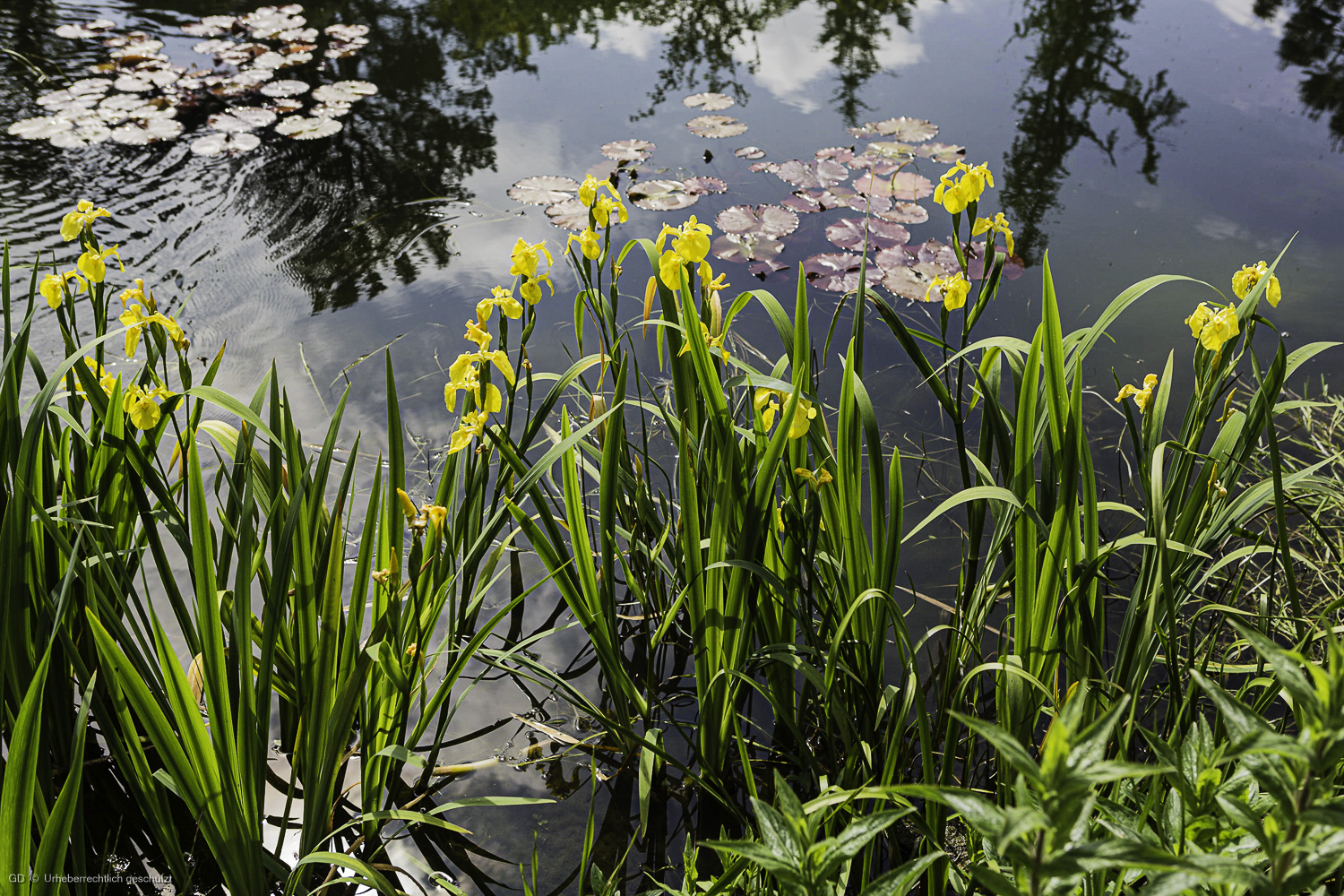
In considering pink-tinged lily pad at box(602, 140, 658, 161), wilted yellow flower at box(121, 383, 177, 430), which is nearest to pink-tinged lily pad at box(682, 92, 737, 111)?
pink-tinged lily pad at box(602, 140, 658, 161)

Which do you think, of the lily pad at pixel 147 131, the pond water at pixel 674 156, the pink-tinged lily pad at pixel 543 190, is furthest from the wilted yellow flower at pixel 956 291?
the lily pad at pixel 147 131

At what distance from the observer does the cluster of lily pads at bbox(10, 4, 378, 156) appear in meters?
3.66

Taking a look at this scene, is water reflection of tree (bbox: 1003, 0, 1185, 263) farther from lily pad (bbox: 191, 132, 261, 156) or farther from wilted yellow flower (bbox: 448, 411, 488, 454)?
lily pad (bbox: 191, 132, 261, 156)

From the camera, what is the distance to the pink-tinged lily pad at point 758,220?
3.10m

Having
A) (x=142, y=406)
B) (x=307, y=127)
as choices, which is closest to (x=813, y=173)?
(x=307, y=127)

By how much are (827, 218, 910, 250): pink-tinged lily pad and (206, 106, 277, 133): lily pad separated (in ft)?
8.96

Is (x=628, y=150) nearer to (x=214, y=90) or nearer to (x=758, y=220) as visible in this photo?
(x=758, y=220)

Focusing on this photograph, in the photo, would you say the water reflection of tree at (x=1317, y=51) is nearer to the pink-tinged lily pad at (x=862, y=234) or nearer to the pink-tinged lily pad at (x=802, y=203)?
the pink-tinged lily pad at (x=862, y=234)

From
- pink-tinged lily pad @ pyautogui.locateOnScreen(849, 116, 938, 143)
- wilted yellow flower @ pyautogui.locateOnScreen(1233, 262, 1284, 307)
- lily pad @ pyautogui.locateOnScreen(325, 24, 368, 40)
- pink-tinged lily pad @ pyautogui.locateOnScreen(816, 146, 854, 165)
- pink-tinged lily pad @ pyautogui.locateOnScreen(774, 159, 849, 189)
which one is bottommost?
pink-tinged lily pad @ pyautogui.locateOnScreen(774, 159, 849, 189)

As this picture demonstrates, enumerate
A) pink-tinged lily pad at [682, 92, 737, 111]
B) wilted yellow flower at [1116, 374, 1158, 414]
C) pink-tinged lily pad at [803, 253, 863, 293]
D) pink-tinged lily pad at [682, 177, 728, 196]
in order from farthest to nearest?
pink-tinged lily pad at [682, 92, 737, 111]
pink-tinged lily pad at [682, 177, 728, 196]
pink-tinged lily pad at [803, 253, 863, 293]
wilted yellow flower at [1116, 374, 1158, 414]

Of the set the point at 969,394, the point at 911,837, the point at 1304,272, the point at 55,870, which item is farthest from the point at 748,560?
the point at 1304,272

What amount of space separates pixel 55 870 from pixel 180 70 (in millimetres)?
4531

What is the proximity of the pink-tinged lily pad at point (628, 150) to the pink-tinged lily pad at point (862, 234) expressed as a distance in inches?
38.6

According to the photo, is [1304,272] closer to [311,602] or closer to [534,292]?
[534,292]
